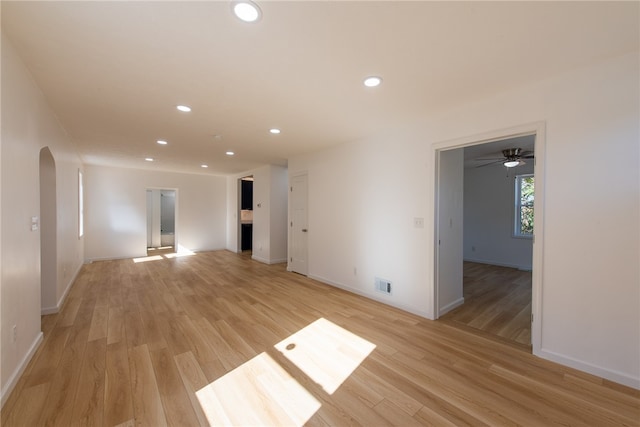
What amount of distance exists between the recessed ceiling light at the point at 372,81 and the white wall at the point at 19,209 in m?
2.54

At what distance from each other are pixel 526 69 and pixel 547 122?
532 millimetres

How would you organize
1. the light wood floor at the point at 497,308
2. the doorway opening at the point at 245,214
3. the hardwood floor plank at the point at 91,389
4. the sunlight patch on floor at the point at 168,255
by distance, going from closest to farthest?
the hardwood floor plank at the point at 91,389
the light wood floor at the point at 497,308
the sunlight patch on floor at the point at 168,255
the doorway opening at the point at 245,214

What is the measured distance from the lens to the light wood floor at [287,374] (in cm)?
164

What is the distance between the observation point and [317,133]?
3.74 m

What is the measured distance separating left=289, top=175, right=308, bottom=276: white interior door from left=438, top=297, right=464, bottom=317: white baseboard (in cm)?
263

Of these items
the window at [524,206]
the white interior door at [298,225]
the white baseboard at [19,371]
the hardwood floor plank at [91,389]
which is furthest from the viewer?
the window at [524,206]

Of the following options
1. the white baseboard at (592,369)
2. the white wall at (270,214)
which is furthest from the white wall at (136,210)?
the white baseboard at (592,369)

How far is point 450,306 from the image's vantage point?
3434 millimetres

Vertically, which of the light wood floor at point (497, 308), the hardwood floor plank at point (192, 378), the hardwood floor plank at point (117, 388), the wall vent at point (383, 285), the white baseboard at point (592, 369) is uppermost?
the wall vent at point (383, 285)

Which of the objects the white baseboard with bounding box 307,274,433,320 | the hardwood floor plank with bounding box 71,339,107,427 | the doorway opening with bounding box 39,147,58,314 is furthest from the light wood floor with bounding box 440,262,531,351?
the doorway opening with bounding box 39,147,58,314

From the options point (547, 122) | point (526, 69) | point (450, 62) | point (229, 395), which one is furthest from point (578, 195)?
point (229, 395)

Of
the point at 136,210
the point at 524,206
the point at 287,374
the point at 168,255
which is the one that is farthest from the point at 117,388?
the point at 524,206

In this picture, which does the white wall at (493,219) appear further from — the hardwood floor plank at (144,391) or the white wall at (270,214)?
the hardwood floor plank at (144,391)

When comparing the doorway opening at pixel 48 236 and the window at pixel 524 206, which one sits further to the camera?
the window at pixel 524 206
